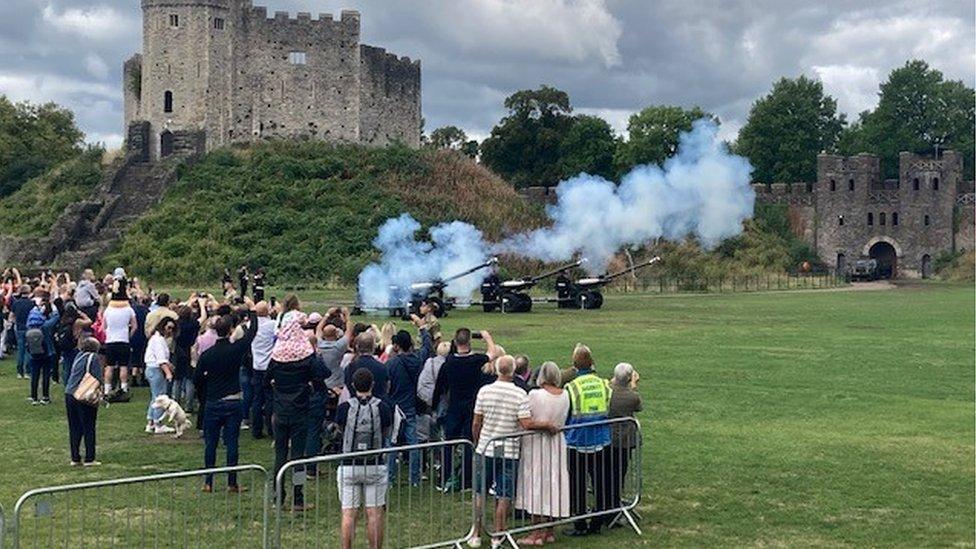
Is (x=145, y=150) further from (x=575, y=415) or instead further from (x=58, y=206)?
(x=575, y=415)

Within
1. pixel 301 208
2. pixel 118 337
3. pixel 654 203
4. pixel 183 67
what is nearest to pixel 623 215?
pixel 654 203

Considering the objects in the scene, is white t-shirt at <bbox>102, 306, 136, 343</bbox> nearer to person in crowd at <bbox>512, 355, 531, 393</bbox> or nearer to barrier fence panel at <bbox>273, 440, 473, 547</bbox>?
barrier fence panel at <bbox>273, 440, 473, 547</bbox>

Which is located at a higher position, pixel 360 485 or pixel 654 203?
pixel 654 203

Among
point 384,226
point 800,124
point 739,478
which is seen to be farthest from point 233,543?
point 800,124

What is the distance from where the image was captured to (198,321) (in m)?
20.9

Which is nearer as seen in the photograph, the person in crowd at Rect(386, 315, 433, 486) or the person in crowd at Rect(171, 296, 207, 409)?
the person in crowd at Rect(386, 315, 433, 486)

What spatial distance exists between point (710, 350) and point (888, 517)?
16.6m

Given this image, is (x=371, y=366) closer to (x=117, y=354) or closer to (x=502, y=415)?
(x=502, y=415)

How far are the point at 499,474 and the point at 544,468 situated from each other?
469mm

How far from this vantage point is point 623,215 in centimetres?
4559

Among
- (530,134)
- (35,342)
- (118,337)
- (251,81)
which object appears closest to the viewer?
(118,337)

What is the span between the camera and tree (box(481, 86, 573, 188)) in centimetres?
9650

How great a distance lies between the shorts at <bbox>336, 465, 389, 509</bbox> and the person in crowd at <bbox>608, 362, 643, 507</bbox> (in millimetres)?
2579

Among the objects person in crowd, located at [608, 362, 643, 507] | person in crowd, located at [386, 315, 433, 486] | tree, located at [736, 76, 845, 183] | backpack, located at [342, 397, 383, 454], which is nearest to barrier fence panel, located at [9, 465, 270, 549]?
backpack, located at [342, 397, 383, 454]
